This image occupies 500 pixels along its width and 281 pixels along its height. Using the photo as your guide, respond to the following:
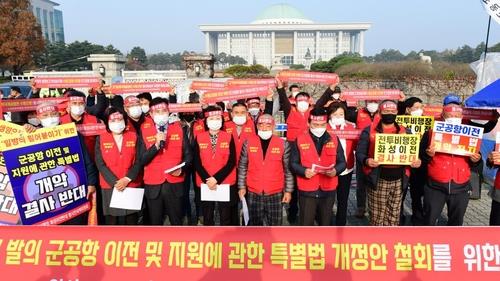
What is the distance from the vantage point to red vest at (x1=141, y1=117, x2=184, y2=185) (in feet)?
15.0

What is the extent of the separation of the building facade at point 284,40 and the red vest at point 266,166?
352ft

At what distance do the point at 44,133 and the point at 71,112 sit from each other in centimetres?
139

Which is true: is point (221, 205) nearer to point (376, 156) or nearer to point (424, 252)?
point (376, 156)

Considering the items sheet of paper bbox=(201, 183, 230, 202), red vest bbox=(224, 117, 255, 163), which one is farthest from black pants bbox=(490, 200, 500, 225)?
sheet of paper bbox=(201, 183, 230, 202)

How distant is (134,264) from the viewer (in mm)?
3324

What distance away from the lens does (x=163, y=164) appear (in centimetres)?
462

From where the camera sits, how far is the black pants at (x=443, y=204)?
450cm

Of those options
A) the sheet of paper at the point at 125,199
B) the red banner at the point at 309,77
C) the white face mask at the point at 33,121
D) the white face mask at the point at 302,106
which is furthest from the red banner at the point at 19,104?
the white face mask at the point at 302,106

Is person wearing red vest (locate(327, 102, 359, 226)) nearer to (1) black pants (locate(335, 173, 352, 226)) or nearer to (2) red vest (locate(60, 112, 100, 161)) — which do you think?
(1) black pants (locate(335, 173, 352, 226))

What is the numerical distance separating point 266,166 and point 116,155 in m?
1.72

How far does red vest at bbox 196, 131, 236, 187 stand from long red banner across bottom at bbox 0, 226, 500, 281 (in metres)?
1.35

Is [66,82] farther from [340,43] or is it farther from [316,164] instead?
[340,43]

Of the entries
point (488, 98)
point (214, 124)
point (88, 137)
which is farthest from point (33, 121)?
point (488, 98)

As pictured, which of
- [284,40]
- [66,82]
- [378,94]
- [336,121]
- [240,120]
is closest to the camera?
[240,120]
